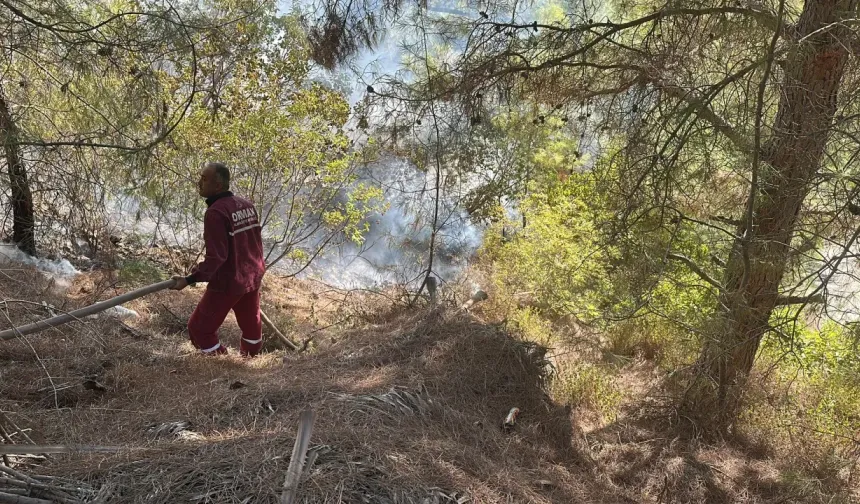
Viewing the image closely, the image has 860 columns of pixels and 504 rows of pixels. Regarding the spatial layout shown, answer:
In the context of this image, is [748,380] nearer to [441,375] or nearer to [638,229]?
[638,229]

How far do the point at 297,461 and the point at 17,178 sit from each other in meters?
2.85

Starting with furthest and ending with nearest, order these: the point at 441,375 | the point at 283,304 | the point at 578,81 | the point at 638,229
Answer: the point at 283,304 → the point at 578,81 → the point at 638,229 → the point at 441,375

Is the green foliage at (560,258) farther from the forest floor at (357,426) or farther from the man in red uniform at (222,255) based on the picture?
the man in red uniform at (222,255)

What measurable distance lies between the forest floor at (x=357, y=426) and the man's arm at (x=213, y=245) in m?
0.69

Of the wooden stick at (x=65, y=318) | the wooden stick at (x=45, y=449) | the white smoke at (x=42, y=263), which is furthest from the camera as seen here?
the white smoke at (x=42, y=263)

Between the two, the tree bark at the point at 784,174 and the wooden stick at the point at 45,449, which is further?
the tree bark at the point at 784,174

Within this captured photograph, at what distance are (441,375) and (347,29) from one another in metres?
2.72

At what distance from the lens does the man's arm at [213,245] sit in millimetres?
4516

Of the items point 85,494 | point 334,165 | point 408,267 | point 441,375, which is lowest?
point 85,494

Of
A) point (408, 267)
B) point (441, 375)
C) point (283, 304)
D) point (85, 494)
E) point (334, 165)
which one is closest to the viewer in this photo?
point (85, 494)

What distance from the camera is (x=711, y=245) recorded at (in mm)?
4820

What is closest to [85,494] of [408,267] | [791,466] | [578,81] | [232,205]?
[232,205]

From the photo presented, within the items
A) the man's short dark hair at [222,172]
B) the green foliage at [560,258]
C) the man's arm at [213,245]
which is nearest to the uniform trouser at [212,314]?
the man's arm at [213,245]

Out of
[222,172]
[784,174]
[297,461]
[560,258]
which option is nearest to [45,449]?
[297,461]
